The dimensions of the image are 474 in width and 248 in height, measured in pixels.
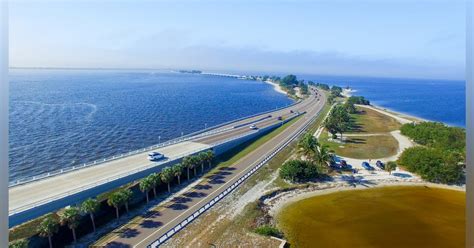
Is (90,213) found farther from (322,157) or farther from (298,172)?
(322,157)

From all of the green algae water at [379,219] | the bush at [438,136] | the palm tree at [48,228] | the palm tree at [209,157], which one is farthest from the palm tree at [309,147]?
the palm tree at [48,228]

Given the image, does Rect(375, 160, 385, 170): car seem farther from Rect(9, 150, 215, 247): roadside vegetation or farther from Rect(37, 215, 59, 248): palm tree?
Rect(37, 215, 59, 248): palm tree

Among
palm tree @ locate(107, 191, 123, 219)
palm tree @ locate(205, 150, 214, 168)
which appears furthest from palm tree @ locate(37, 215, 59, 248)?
palm tree @ locate(205, 150, 214, 168)

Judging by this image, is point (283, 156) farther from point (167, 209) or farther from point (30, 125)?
point (30, 125)

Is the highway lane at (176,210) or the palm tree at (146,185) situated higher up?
the palm tree at (146,185)

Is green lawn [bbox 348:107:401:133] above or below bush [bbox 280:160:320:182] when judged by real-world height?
above

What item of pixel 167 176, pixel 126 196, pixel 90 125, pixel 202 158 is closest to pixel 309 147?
pixel 202 158

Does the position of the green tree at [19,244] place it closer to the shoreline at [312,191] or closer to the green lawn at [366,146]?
the shoreline at [312,191]

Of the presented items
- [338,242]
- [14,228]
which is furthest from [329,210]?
[14,228]
